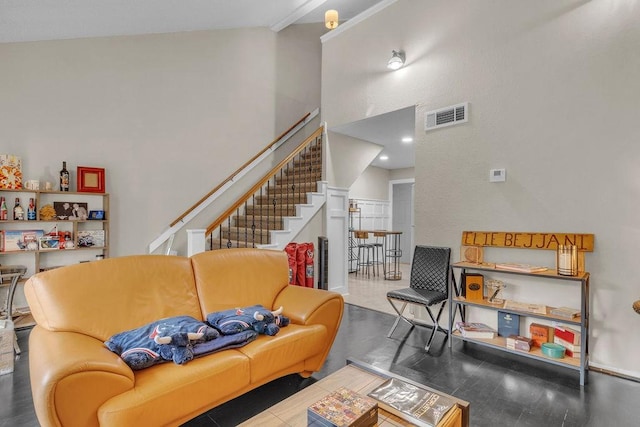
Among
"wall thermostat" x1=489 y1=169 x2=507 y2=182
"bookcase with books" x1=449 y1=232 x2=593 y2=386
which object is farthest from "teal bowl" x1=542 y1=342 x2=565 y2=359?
"wall thermostat" x1=489 y1=169 x2=507 y2=182

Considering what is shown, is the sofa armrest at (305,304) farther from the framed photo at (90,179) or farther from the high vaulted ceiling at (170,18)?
the framed photo at (90,179)

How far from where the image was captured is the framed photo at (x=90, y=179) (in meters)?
4.04

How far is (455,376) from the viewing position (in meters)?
2.56

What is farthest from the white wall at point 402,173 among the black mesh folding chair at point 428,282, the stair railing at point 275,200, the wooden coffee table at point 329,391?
the wooden coffee table at point 329,391

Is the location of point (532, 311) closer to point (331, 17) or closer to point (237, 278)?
point (237, 278)

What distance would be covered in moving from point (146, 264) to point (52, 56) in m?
3.52

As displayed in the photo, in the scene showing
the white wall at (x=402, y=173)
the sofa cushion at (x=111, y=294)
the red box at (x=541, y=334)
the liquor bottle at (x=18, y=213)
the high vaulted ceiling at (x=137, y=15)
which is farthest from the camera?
the white wall at (x=402, y=173)

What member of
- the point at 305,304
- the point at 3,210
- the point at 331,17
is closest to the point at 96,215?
the point at 3,210

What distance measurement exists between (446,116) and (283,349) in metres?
3.00

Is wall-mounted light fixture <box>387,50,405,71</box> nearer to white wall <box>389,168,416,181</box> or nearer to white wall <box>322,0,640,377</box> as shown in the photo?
white wall <box>322,0,640,377</box>

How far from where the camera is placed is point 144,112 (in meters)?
4.57

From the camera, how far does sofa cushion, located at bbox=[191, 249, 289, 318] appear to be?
2469 mm

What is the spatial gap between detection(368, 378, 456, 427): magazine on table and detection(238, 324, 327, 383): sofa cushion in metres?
0.76

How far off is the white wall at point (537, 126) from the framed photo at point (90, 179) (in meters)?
3.90
